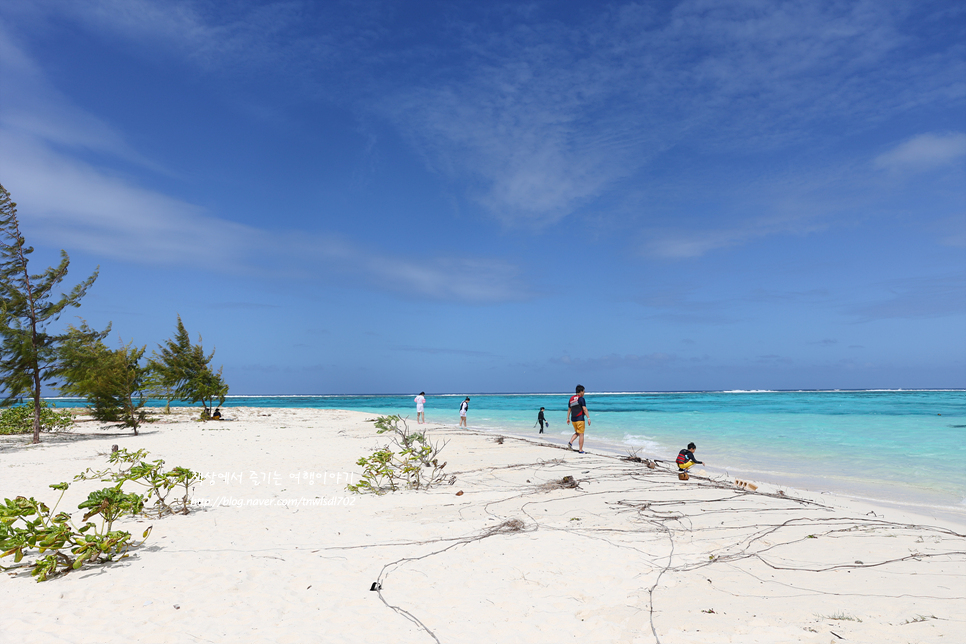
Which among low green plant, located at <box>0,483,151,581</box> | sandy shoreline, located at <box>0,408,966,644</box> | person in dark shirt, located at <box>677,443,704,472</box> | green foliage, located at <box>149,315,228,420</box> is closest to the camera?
sandy shoreline, located at <box>0,408,966,644</box>

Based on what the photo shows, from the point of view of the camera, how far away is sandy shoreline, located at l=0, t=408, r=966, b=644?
3508 mm

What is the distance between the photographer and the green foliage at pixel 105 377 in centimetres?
1535

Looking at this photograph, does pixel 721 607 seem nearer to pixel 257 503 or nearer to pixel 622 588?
pixel 622 588

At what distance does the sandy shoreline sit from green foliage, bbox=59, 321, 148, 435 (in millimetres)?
8696

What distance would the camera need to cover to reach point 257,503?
24.4ft

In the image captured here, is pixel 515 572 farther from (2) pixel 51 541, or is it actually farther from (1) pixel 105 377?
(1) pixel 105 377

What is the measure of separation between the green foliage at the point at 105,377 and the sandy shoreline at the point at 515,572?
870 cm

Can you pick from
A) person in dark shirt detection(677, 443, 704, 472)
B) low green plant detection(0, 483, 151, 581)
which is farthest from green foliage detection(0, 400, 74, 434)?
person in dark shirt detection(677, 443, 704, 472)

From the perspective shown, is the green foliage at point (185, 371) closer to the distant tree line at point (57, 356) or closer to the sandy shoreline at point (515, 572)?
the distant tree line at point (57, 356)

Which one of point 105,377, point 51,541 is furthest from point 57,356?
point 51,541

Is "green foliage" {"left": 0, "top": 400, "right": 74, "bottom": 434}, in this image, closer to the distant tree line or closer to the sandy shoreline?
the distant tree line

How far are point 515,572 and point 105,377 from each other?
62.2 ft

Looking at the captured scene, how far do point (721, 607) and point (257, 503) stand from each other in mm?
6593

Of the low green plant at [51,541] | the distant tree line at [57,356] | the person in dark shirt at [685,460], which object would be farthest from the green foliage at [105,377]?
the person in dark shirt at [685,460]
